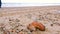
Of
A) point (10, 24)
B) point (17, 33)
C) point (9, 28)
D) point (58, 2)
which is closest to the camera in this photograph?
point (17, 33)

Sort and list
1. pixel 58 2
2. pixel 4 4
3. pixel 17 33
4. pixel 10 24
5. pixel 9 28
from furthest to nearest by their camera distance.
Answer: pixel 58 2 → pixel 4 4 → pixel 10 24 → pixel 9 28 → pixel 17 33

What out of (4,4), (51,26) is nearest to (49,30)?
(51,26)

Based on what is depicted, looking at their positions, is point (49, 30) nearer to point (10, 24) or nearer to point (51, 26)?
point (51, 26)

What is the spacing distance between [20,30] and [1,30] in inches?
7.5

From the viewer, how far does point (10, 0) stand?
324cm

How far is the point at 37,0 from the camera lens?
11.6 ft

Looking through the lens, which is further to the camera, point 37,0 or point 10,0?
point 37,0

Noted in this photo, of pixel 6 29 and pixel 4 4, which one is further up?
pixel 4 4

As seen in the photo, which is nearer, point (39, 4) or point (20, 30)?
point (20, 30)

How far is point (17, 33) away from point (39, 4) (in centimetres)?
239

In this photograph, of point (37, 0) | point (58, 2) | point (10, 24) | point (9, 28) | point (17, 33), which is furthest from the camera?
point (58, 2)

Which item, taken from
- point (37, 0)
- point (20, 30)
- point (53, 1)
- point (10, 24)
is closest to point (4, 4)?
point (37, 0)

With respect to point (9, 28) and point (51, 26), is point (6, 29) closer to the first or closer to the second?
point (9, 28)

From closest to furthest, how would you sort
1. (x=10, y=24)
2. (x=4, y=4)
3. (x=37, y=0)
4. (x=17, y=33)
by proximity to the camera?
(x=17, y=33), (x=10, y=24), (x=4, y=4), (x=37, y=0)
